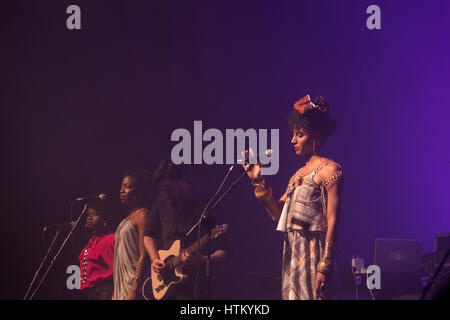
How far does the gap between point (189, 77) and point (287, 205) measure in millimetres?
2477

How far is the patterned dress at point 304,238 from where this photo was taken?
3854 millimetres

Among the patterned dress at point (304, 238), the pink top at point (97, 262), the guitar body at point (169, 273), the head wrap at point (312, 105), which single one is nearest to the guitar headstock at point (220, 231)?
the guitar body at point (169, 273)

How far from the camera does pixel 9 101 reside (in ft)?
20.0

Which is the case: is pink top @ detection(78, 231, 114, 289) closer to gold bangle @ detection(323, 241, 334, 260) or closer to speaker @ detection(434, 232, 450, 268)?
gold bangle @ detection(323, 241, 334, 260)

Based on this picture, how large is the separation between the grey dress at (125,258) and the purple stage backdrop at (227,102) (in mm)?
841

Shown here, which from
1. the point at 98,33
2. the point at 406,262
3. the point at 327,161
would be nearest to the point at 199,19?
the point at 98,33

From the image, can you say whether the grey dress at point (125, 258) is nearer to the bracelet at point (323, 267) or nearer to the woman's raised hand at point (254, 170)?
the woman's raised hand at point (254, 170)

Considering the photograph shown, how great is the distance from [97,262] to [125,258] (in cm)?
36

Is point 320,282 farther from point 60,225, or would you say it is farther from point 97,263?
point 60,225

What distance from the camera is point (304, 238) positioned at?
3.93 m

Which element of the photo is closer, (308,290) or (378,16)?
(308,290)
